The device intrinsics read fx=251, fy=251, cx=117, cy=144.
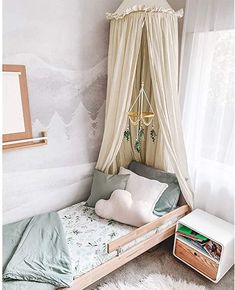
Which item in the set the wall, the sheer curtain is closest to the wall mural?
the wall

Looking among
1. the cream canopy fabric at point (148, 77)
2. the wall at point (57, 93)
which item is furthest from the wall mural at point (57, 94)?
the cream canopy fabric at point (148, 77)

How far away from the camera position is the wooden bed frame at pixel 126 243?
1983 millimetres

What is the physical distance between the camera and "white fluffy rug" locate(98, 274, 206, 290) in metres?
2.26

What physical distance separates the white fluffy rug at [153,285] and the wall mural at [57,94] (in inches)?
39.4

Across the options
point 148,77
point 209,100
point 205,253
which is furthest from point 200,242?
point 148,77

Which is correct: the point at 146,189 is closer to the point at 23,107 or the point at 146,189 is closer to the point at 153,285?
the point at 153,285

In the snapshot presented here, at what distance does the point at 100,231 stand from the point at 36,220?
2.10ft

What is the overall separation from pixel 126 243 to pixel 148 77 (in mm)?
1747

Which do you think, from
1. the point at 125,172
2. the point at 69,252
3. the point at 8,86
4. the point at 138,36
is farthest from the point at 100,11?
the point at 69,252

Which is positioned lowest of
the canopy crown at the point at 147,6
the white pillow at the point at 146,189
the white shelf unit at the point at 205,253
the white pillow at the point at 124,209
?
the white shelf unit at the point at 205,253

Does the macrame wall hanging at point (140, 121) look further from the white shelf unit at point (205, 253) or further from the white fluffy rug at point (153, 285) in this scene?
the white fluffy rug at point (153, 285)

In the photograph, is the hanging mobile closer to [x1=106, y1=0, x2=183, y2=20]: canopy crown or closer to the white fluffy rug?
[x1=106, y1=0, x2=183, y2=20]: canopy crown

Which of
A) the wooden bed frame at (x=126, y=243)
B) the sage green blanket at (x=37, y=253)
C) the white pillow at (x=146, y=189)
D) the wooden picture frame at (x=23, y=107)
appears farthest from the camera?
the white pillow at (x=146, y=189)

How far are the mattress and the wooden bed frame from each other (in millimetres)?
35
